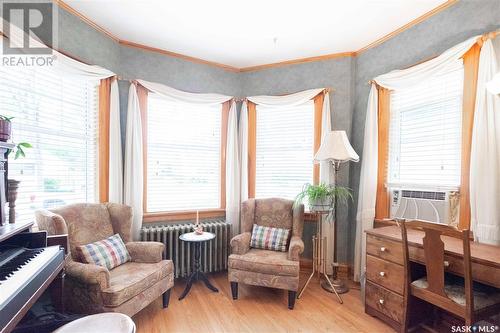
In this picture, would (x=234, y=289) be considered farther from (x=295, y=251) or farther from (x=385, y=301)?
(x=385, y=301)

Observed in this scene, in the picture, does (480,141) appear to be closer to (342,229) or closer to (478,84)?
(478,84)

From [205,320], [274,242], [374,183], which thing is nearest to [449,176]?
[374,183]

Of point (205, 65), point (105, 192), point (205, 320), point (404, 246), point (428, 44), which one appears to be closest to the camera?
point (404, 246)

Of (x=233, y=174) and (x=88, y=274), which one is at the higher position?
(x=233, y=174)

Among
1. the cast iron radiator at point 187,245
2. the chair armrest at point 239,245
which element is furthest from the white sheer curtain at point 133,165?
the chair armrest at point 239,245

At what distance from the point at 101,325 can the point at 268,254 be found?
1.67m

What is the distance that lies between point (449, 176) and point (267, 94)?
7.29ft

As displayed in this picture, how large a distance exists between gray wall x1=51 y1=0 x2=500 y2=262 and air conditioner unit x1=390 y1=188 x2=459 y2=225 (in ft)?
1.78

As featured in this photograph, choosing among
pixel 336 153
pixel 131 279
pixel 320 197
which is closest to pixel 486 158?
pixel 336 153

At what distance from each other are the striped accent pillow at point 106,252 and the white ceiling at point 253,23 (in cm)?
211

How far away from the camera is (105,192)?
2.62 metres

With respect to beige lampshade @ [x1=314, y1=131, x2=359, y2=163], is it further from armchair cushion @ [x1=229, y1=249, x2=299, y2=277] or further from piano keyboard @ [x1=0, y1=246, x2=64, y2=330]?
piano keyboard @ [x1=0, y1=246, x2=64, y2=330]

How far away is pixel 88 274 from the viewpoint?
178 centimetres

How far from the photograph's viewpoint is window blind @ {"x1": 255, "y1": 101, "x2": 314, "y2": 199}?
10.7ft
